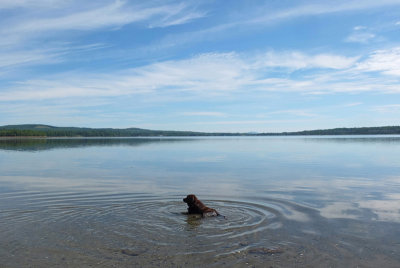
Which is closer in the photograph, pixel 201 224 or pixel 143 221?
pixel 201 224

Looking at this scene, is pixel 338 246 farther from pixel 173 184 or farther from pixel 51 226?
pixel 173 184

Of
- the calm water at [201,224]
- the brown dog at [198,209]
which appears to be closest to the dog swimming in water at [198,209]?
the brown dog at [198,209]

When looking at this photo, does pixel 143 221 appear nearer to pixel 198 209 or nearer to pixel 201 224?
pixel 201 224

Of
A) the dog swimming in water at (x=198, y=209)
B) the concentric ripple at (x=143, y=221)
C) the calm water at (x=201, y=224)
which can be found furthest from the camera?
the dog swimming in water at (x=198, y=209)

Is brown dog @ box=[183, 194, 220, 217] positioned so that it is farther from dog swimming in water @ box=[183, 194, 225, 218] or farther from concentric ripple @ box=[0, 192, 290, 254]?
concentric ripple @ box=[0, 192, 290, 254]

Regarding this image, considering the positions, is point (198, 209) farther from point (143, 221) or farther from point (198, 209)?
point (143, 221)

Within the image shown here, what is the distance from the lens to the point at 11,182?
19.8 m

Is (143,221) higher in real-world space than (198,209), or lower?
lower

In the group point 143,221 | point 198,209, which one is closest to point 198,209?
point 198,209

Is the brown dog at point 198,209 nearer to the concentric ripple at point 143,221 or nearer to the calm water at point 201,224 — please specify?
the concentric ripple at point 143,221

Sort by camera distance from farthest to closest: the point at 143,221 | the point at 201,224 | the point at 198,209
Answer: the point at 198,209 → the point at 143,221 → the point at 201,224

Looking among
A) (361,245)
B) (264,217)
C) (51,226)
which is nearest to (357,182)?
(264,217)

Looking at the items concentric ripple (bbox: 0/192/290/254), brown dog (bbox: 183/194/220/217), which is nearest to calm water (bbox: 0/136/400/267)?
concentric ripple (bbox: 0/192/290/254)

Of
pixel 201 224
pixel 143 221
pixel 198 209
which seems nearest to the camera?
pixel 201 224
